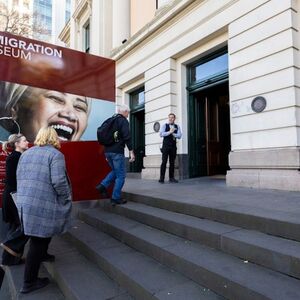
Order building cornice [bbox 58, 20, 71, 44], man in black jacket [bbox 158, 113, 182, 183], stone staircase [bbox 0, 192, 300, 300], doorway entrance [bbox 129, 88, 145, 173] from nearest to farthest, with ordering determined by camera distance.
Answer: stone staircase [bbox 0, 192, 300, 300] < man in black jacket [bbox 158, 113, 182, 183] < doorway entrance [bbox 129, 88, 145, 173] < building cornice [bbox 58, 20, 71, 44]

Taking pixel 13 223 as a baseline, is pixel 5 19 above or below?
above

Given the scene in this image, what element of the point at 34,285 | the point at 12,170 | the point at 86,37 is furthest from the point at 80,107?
the point at 86,37

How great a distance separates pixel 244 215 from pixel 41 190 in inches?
94.4

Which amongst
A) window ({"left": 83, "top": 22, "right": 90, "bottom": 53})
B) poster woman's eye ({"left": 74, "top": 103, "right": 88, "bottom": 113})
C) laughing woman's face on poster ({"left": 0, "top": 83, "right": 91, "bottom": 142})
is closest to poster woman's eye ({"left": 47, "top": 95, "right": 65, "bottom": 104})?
laughing woman's face on poster ({"left": 0, "top": 83, "right": 91, "bottom": 142})

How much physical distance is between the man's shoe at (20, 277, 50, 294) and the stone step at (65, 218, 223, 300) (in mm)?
678

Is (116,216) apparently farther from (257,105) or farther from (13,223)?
(257,105)

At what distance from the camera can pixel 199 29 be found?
8.87 meters

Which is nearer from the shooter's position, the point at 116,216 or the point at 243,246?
the point at 243,246

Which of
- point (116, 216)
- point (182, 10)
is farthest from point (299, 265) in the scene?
point (182, 10)

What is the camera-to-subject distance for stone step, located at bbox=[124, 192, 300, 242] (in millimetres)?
3342

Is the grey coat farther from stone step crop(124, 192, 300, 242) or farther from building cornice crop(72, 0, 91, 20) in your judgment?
building cornice crop(72, 0, 91, 20)

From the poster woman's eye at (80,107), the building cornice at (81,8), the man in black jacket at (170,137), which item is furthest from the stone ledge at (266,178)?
the building cornice at (81,8)

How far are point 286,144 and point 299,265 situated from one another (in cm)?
417

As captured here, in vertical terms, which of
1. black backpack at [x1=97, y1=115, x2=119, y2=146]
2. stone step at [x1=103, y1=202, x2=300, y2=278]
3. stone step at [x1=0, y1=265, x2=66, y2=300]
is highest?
black backpack at [x1=97, y1=115, x2=119, y2=146]
